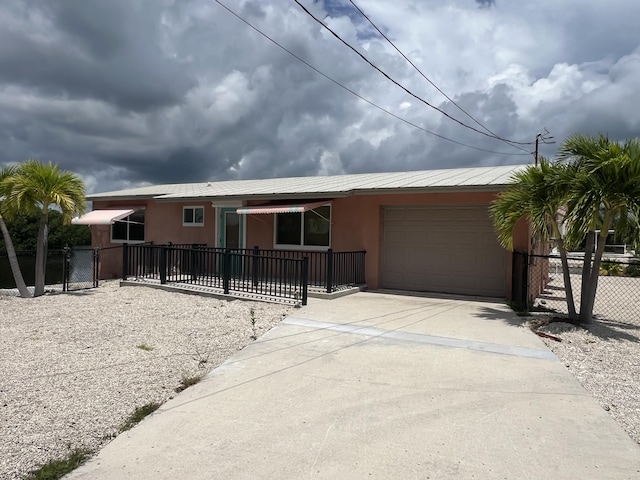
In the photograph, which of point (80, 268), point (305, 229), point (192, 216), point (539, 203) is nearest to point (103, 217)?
point (80, 268)

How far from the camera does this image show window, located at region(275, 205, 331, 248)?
12906mm

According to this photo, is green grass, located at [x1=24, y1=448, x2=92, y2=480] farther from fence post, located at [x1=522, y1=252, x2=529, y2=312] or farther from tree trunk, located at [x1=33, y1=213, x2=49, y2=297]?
tree trunk, located at [x1=33, y1=213, x2=49, y2=297]

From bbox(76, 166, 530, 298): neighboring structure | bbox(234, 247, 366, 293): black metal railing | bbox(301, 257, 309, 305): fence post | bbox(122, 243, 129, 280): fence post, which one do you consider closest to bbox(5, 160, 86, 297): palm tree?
bbox(122, 243, 129, 280): fence post

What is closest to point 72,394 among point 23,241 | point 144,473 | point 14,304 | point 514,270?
point 144,473

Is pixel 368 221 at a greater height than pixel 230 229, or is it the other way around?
pixel 368 221

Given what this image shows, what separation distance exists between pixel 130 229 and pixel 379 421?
608 inches

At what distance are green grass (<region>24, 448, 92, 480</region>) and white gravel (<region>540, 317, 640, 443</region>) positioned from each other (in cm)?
440

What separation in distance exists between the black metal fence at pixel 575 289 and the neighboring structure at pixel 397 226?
2.69 ft

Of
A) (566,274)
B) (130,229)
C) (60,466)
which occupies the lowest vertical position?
(60,466)

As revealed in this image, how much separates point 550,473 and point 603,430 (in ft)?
3.59

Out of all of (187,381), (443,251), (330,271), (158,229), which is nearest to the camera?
(187,381)

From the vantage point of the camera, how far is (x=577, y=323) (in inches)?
314

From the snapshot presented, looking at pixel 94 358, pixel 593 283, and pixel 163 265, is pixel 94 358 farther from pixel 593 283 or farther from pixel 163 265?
pixel 593 283

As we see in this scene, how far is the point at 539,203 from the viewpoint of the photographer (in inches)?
322
